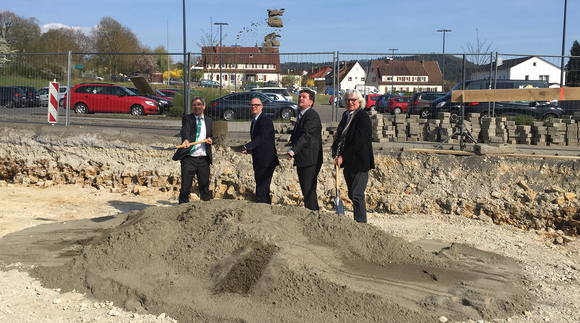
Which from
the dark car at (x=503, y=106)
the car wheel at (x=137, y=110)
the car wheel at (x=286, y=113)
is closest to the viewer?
the dark car at (x=503, y=106)

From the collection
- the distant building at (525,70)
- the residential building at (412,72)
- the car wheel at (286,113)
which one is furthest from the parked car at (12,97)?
the distant building at (525,70)

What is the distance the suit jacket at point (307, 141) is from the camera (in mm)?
6192

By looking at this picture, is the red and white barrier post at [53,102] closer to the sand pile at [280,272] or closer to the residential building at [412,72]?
the sand pile at [280,272]

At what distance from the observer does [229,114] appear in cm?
1297

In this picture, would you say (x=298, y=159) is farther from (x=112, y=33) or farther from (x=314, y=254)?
(x=112, y=33)

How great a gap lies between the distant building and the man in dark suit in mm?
8938

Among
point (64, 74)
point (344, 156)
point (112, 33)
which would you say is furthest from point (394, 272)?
point (112, 33)

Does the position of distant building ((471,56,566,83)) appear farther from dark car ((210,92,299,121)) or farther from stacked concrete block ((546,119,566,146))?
dark car ((210,92,299,121))

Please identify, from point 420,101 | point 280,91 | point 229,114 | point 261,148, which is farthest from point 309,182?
point 420,101

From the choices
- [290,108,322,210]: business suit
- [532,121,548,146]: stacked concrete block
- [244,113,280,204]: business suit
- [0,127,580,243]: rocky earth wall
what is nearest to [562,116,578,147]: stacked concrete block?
[532,121,548,146]: stacked concrete block

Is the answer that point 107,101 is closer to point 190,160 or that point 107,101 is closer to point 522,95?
point 190,160

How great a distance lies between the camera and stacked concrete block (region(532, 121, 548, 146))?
1249cm

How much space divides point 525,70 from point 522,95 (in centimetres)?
499

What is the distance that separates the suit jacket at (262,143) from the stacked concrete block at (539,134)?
8.74 meters
